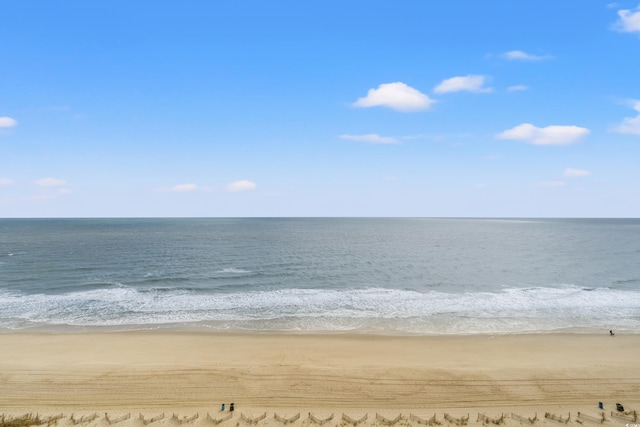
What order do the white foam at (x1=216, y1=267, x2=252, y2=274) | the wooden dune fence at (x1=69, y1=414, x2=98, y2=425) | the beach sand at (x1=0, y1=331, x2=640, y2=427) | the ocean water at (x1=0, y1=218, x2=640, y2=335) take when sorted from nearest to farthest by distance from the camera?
the wooden dune fence at (x1=69, y1=414, x2=98, y2=425), the beach sand at (x1=0, y1=331, x2=640, y2=427), the ocean water at (x1=0, y1=218, x2=640, y2=335), the white foam at (x1=216, y1=267, x2=252, y2=274)

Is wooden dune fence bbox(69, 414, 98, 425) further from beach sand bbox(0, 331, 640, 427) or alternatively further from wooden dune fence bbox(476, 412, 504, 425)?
wooden dune fence bbox(476, 412, 504, 425)

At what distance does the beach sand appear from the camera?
1836 centimetres

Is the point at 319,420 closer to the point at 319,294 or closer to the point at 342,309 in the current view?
the point at 342,309

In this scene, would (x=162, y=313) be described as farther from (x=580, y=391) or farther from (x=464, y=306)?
(x=580, y=391)

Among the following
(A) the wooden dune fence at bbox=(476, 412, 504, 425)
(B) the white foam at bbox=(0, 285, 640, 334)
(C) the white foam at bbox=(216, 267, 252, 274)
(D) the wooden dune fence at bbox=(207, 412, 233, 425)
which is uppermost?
(C) the white foam at bbox=(216, 267, 252, 274)

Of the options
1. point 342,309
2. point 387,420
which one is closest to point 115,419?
point 387,420

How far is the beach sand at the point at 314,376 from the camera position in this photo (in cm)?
1836

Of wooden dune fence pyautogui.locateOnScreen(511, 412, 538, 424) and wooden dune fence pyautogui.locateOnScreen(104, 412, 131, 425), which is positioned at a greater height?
wooden dune fence pyautogui.locateOnScreen(511, 412, 538, 424)

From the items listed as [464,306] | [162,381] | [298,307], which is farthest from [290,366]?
[464,306]

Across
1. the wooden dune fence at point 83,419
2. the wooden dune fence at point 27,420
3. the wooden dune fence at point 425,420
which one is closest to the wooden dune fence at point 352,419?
the wooden dune fence at point 425,420

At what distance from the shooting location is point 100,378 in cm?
2120

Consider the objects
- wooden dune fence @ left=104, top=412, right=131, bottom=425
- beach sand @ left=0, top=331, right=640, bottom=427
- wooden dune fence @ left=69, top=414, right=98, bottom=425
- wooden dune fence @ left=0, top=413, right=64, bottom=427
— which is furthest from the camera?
beach sand @ left=0, top=331, right=640, bottom=427

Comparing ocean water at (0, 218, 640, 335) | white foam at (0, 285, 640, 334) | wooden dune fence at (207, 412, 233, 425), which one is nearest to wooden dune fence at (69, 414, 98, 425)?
wooden dune fence at (207, 412, 233, 425)

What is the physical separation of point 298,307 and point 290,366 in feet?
46.5
